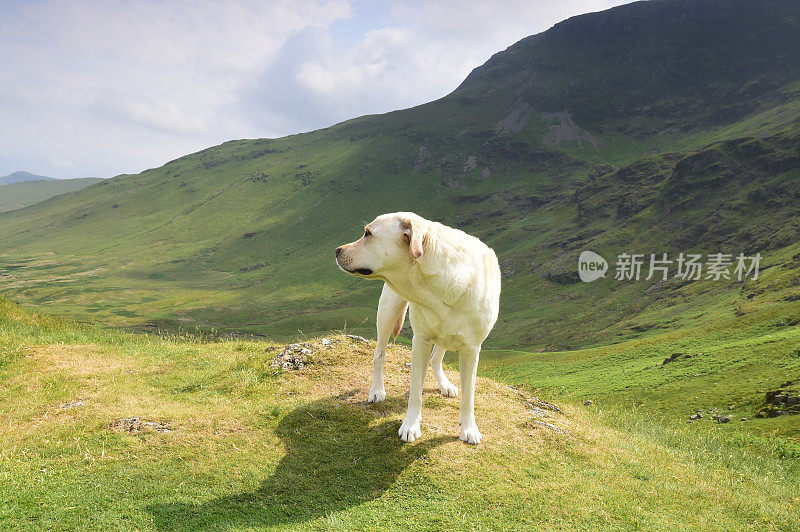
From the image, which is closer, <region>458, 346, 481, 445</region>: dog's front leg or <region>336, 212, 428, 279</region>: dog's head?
<region>336, 212, 428, 279</region>: dog's head

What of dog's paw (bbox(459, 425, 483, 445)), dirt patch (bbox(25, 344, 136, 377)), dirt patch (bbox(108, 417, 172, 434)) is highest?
dirt patch (bbox(25, 344, 136, 377))

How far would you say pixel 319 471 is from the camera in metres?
7.45

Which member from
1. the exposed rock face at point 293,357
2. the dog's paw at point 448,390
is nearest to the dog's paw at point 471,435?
the dog's paw at point 448,390

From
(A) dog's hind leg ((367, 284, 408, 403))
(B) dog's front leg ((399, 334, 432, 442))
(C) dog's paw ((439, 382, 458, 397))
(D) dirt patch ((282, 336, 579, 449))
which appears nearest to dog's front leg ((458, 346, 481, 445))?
(D) dirt patch ((282, 336, 579, 449))

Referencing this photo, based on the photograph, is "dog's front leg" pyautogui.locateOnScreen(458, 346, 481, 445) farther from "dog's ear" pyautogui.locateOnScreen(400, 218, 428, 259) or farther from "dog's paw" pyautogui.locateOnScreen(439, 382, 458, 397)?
"dog's ear" pyautogui.locateOnScreen(400, 218, 428, 259)

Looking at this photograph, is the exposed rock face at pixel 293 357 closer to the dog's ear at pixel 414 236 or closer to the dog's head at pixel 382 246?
the dog's head at pixel 382 246

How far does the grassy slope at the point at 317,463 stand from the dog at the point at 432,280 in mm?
1173

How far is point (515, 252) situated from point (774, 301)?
314 ft

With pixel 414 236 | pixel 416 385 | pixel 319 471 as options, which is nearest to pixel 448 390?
pixel 416 385

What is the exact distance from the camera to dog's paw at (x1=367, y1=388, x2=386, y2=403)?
10023mm

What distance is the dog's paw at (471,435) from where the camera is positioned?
8.34 metres

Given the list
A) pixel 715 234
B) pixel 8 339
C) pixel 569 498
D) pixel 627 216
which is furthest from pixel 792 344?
pixel 627 216

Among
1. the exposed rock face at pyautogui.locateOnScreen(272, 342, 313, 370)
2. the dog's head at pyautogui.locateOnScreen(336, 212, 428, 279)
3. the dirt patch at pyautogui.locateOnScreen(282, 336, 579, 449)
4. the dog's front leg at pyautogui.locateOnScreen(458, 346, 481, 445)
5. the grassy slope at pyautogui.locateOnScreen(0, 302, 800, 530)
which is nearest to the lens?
the grassy slope at pyautogui.locateOnScreen(0, 302, 800, 530)

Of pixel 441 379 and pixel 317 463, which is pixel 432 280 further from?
pixel 441 379
